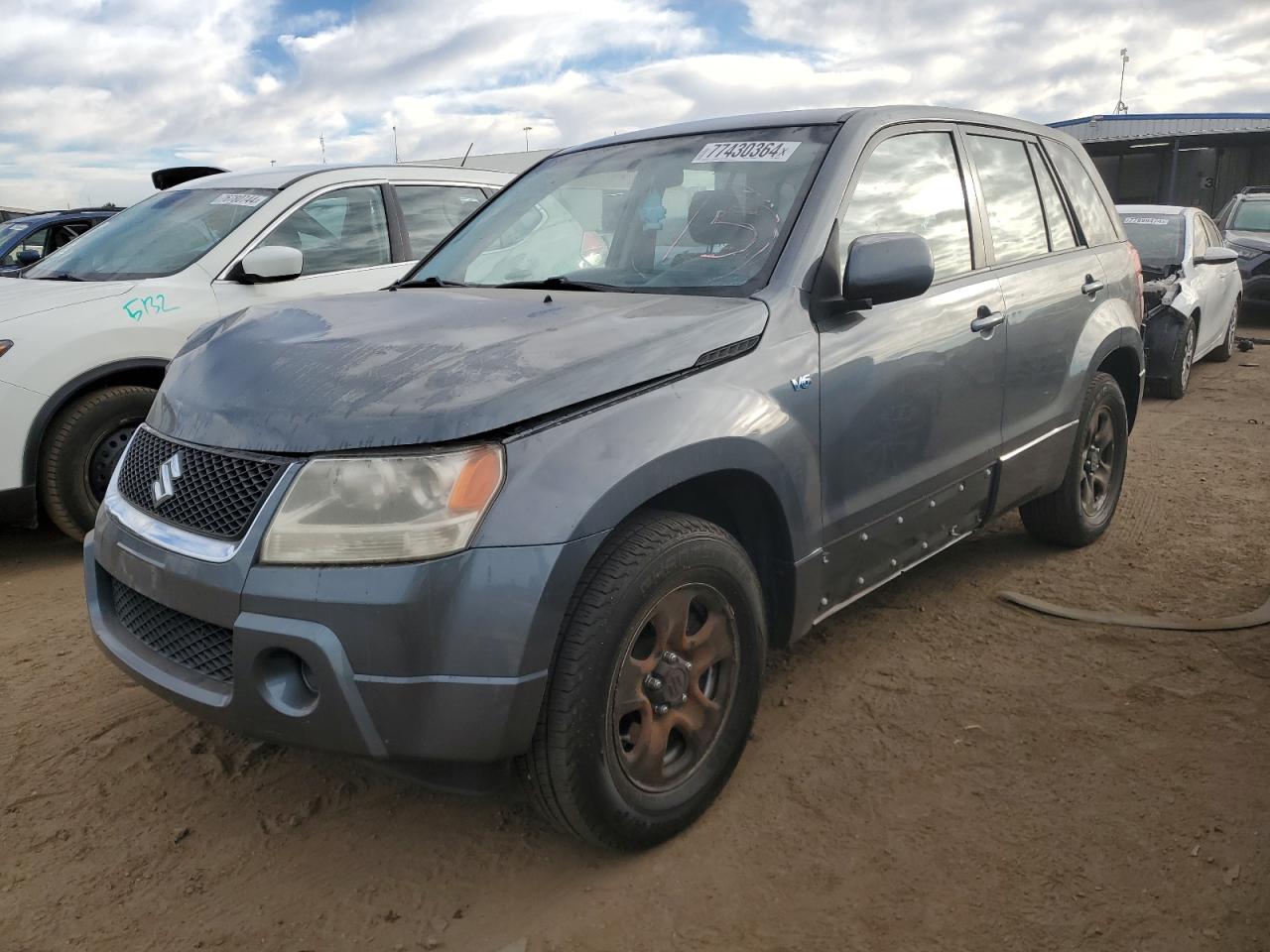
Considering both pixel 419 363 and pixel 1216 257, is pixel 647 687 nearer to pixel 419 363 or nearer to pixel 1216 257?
pixel 419 363

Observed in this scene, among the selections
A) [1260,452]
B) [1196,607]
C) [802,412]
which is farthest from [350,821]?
[1260,452]

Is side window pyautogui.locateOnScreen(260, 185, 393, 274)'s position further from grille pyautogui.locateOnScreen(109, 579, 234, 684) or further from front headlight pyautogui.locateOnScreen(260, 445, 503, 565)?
front headlight pyautogui.locateOnScreen(260, 445, 503, 565)

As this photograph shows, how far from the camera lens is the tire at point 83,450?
15.3 ft

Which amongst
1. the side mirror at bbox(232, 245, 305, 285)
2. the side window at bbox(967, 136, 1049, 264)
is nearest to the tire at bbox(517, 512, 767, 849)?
the side window at bbox(967, 136, 1049, 264)

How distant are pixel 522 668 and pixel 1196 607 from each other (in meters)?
3.03

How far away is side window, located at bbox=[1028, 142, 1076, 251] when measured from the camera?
4148mm

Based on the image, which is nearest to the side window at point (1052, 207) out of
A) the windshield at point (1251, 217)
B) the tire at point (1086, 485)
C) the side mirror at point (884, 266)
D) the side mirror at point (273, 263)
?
the tire at point (1086, 485)

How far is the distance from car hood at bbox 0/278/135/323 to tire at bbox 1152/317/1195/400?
7624 mm

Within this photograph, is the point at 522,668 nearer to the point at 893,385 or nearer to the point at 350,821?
the point at 350,821

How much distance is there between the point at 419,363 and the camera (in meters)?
2.35

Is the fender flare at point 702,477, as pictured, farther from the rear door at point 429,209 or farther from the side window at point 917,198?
the rear door at point 429,209

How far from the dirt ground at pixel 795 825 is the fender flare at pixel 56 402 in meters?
0.99

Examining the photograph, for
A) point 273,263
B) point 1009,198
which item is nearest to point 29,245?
point 273,263

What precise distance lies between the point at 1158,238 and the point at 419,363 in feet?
28.3
